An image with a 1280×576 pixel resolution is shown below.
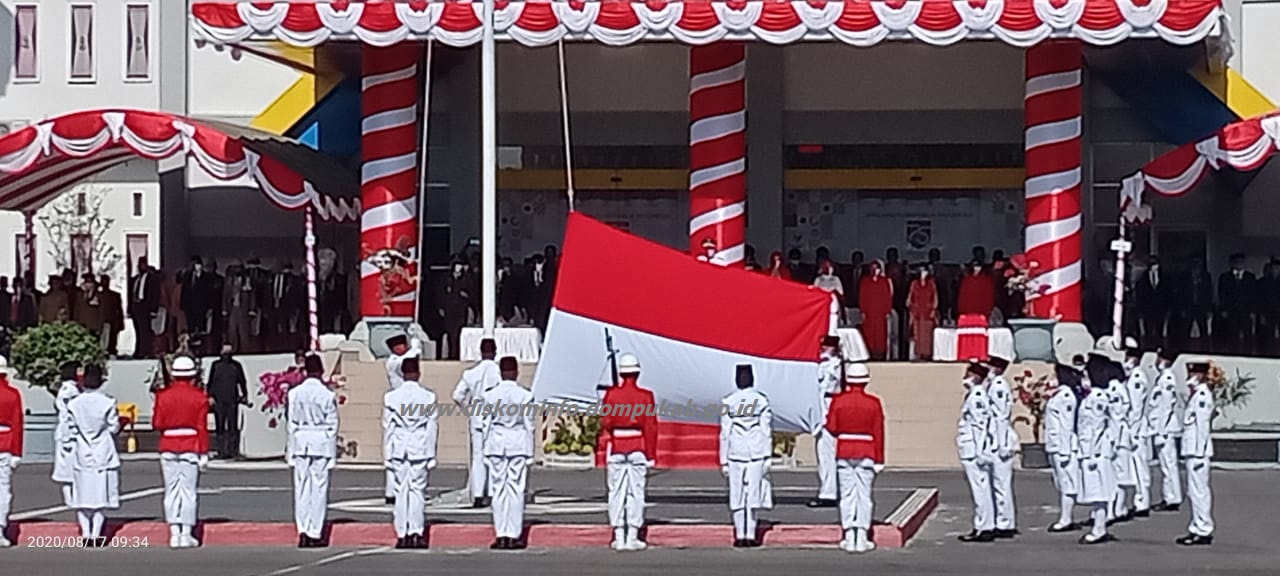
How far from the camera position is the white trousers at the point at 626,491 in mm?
18234

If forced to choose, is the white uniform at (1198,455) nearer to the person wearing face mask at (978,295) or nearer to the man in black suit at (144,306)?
the person wearing face mask at (978,295)

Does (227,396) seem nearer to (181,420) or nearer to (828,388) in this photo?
(181,420)

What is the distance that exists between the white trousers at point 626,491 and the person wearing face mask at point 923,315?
13426 millimetres

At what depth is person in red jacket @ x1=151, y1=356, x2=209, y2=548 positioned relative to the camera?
60.3 feet

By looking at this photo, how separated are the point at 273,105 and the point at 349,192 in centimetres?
606

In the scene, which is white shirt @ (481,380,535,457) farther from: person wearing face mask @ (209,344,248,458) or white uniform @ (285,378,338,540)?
person wearing face mask @ (209,344,248,458)

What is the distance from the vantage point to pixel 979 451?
18938 millimetres

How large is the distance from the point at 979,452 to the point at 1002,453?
201mm

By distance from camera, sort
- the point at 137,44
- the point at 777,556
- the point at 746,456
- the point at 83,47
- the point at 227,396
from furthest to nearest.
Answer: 1. the point at 83,47
2. the point at 137,44
3. the point at 227,396
4. the point at 746,456
5. the point at 777,556

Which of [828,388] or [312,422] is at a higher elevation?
[828,388]

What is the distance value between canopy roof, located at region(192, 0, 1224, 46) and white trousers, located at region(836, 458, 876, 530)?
11857 millimetres

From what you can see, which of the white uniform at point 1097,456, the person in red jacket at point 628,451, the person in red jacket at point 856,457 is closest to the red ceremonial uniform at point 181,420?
the person in red jacket at point 628,451

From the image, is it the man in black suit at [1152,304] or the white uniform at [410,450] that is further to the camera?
the man in black suit at [1152,304]

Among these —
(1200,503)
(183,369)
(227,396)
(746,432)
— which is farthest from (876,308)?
(183,369)
